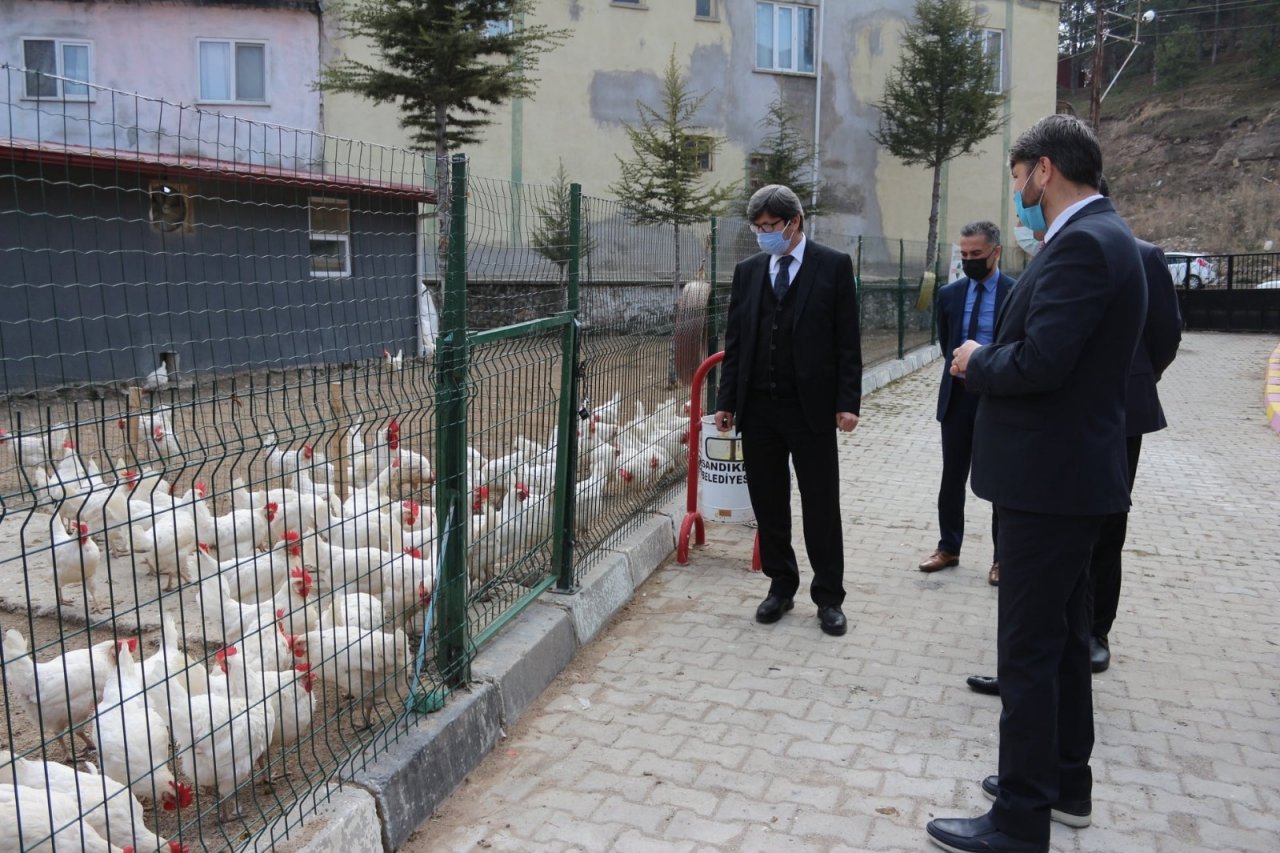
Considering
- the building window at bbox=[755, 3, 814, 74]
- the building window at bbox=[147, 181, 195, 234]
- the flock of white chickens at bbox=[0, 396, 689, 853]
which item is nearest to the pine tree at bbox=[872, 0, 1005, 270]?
the building window at bbox=[755, 3, 814, 74]

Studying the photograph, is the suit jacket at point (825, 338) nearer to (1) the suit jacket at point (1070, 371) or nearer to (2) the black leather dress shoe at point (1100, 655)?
(2) the black leather dress shoe at point (1100, 655)

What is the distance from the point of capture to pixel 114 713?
2.96 m

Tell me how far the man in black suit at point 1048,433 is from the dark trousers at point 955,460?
239 cm

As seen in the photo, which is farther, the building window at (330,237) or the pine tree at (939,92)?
the pine tree at (939,92)

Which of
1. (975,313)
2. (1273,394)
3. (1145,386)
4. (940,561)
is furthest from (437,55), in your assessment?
(1145,386)

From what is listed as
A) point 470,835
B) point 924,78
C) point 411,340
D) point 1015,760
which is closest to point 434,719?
point 470,835

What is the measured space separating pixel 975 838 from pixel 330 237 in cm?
291

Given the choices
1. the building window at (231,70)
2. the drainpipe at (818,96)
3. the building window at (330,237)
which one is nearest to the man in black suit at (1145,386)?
the building window at (330,237)

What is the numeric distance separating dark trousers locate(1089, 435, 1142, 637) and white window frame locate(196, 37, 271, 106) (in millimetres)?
20416

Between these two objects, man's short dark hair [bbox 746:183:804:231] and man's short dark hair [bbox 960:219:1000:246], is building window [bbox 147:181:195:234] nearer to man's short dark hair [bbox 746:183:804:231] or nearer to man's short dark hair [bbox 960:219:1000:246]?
man's short dark hair [bbox 746:183:804:231]

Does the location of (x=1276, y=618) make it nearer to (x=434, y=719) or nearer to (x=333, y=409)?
(x=434, y=719)

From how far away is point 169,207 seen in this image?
349 centimetres

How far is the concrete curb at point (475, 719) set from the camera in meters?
3.11

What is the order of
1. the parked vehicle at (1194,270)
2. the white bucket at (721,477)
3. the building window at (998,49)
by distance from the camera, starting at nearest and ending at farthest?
1. the white bucket at (721,477)
2. the building window at (998,49)
3. the parked vehicle at (1194,270)
